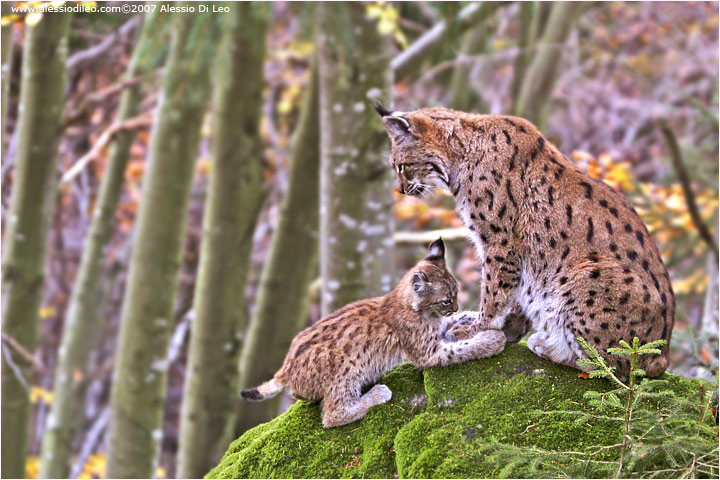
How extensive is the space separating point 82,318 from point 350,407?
8.06 meters

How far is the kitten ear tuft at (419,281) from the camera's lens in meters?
5.18

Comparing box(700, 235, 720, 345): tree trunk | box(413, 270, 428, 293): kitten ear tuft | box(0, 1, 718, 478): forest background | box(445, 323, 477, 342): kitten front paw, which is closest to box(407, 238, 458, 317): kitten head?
box(413, 270, 428, 293): kitten ear tuft

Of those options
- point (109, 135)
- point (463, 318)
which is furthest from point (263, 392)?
point (109, 135)

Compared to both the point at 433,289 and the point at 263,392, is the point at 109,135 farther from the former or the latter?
the point at 433,289

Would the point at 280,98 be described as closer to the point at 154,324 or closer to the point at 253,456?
the point at 154,324

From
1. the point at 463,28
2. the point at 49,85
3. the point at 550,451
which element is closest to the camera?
the point at 550,451

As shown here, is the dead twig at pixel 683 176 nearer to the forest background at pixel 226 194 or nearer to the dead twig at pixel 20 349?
the forest background at pixel 226 194

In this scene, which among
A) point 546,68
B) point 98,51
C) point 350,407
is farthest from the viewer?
point 98,51

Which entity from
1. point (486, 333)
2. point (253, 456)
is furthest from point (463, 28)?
point (253, 456)

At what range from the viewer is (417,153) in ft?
18.0

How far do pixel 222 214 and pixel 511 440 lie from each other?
619 cm

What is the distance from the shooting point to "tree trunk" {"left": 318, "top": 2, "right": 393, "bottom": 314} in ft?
27.1

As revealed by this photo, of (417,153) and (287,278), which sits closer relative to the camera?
(417,153)

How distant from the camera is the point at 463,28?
9734mm
